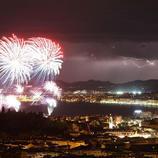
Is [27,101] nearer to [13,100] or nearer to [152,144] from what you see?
[13,100]

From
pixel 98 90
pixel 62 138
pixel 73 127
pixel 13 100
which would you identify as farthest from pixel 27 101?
pixel 98 90

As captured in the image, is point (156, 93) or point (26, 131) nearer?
point (26, 131)

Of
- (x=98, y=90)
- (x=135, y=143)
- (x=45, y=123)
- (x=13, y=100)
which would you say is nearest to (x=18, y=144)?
(x=135, y=143)

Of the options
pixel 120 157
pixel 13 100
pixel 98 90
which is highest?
pixel 98 90

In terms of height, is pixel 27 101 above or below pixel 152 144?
above

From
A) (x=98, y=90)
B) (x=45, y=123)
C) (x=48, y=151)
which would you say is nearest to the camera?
(x=48, y=151)

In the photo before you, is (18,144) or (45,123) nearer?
(18,144)

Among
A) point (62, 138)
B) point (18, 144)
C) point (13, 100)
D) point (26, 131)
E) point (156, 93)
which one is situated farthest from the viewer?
point (156, 93)

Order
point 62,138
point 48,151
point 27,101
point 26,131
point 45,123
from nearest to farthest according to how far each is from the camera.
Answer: point 48,151 → point 62,138 → point 26,131 → point 45,123 → point 27,101

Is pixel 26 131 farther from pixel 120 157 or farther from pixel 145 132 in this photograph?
pixel 120 157
